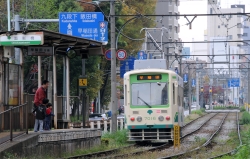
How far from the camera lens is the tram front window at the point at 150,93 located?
904 inches

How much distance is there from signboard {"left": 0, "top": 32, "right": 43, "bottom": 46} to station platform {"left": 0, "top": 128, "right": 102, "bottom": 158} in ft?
7.88

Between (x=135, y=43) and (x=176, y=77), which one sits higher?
(x=135, y=43)

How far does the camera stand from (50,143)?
16.5 metres

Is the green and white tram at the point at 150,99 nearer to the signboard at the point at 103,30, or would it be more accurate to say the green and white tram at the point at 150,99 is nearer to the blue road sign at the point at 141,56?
the signboard at the point at 103,30

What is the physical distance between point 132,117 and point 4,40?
830 cm

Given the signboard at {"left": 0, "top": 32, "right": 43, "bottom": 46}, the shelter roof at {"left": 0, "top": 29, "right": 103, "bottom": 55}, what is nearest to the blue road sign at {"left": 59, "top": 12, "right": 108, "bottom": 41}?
the shelter roof at {"left": 0, "top": 29, "right": 103, "bottom": 55}

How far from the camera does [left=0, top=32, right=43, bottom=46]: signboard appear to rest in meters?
15.9

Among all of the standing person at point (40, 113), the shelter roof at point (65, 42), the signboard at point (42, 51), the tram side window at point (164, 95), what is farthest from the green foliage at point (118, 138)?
the standing person at point (40, 113)

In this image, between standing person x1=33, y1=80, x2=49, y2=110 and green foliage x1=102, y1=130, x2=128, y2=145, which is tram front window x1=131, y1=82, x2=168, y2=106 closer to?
green foliage x1=102, y1=130, x2=128, y2=145

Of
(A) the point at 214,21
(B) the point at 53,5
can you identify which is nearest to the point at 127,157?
(B) the point at 53,5

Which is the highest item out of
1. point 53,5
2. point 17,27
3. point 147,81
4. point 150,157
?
point 53,5

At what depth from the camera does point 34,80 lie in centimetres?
3703

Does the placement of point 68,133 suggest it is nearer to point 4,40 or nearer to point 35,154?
point 35,154

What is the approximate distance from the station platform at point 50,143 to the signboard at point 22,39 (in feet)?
7.88
